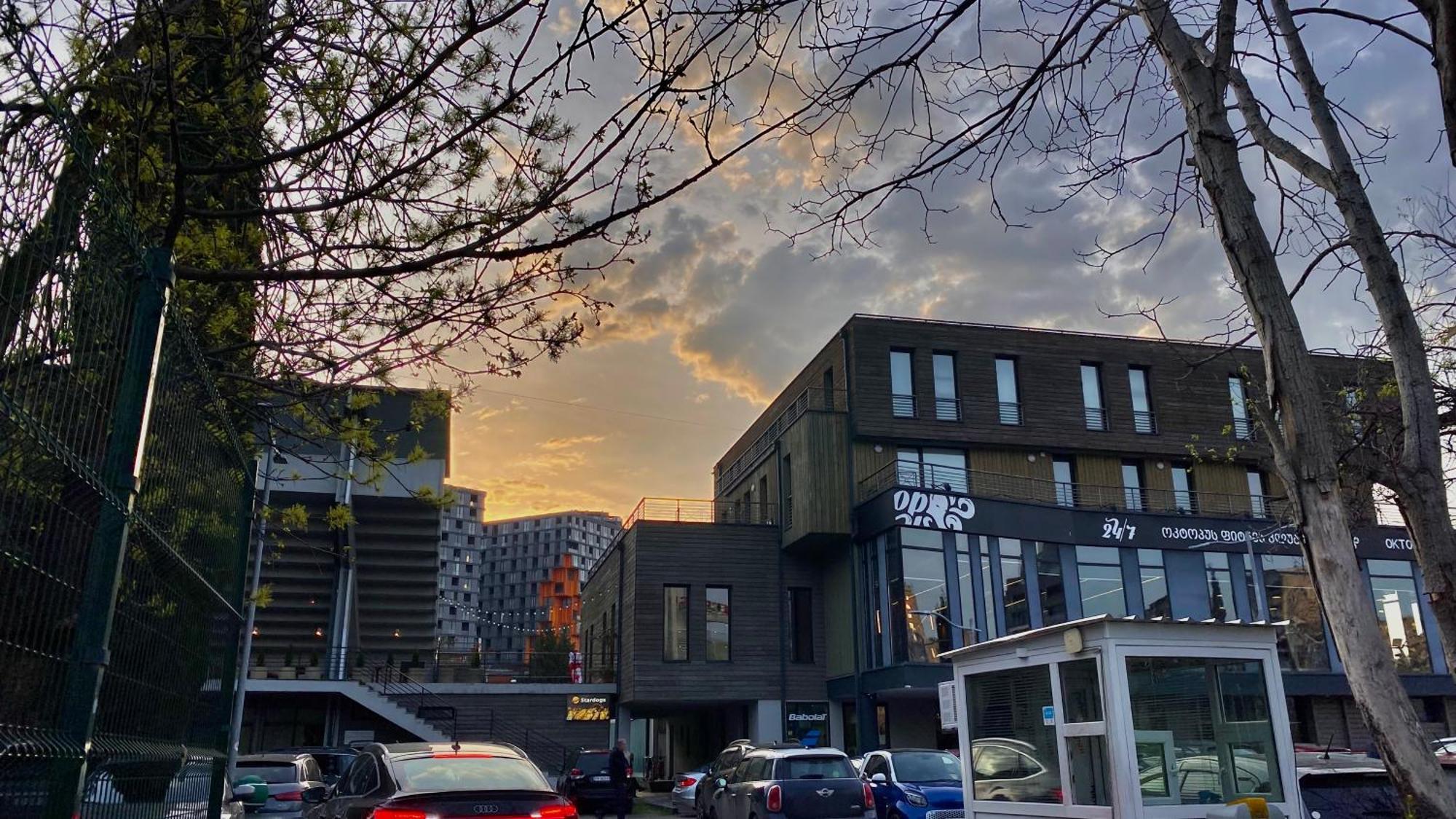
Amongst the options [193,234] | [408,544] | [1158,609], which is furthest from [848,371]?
[193,234]

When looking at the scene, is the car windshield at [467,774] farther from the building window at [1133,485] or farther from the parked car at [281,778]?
the building window at [1133,485]

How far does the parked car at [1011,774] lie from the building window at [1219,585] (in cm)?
2915

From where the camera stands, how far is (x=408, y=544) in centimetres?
3466

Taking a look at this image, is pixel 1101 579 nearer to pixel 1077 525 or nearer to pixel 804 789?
pixel 1077 525

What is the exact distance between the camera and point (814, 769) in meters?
17.4

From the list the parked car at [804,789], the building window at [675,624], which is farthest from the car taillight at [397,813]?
the building window at [675,624]

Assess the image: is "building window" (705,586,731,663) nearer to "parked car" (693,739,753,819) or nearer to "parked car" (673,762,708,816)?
"parked car" (673,762,708,816)

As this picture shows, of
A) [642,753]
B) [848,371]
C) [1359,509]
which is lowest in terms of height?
[642,753]

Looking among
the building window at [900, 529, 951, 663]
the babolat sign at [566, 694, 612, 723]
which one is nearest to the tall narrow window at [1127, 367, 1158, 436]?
the building window at [900, 529, 951, 663]

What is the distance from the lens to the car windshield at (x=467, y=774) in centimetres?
898

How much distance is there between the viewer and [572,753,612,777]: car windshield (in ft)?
90.1

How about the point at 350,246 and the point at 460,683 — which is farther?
the point at 460,683

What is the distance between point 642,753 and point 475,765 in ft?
131

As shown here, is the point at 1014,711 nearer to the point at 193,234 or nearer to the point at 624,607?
the point at 193,234
